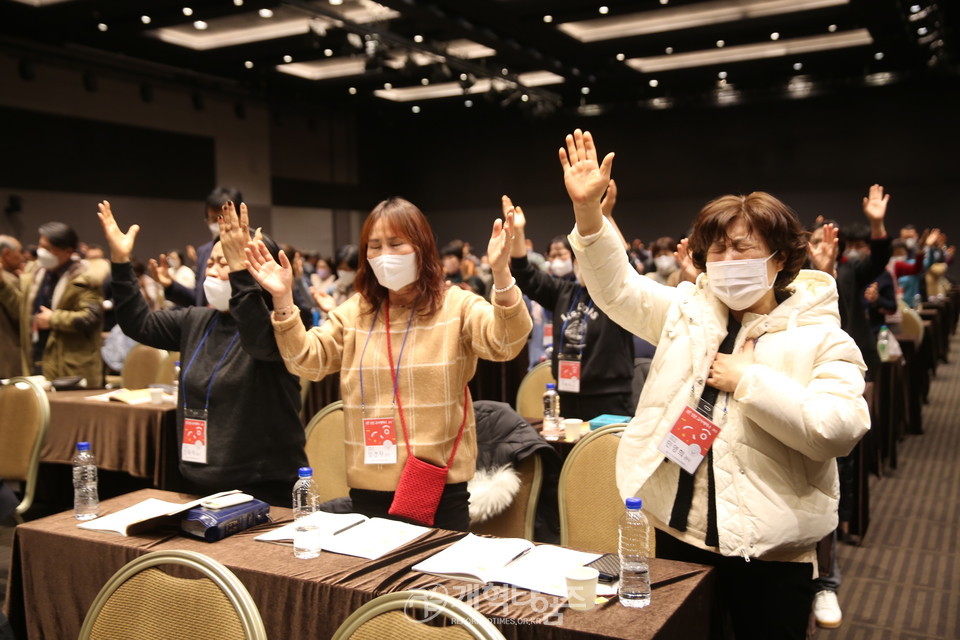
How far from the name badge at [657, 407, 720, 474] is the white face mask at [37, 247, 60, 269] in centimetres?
482

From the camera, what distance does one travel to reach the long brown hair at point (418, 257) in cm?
236

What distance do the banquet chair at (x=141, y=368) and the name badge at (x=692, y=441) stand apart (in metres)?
4.33

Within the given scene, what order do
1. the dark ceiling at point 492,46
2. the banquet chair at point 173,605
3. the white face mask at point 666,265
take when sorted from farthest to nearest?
the dark ceiling at point 492,46, the white face mask at point 666,265, the banquet chair at point 173,605

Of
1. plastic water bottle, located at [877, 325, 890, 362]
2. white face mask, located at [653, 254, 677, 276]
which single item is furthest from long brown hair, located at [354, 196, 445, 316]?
white face mask, located at [653, 254, 677, 276]

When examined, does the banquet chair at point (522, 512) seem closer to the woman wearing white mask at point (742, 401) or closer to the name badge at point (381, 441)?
the name badge at point (381, 441)

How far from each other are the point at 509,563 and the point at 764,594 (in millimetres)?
583

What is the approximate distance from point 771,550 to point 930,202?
53.0 feet

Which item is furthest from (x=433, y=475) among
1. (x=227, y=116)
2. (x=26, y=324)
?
(x=227, y=116)

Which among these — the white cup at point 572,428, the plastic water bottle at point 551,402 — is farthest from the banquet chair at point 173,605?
the plastic water bottle at point 551,402

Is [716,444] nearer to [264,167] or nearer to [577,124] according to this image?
[264,167]

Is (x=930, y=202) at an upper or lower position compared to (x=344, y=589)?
upper

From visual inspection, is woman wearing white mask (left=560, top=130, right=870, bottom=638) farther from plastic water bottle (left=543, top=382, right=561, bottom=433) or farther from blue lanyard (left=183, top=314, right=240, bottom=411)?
plastic water bottle (left=543, top=382, right=561, bottom=433)

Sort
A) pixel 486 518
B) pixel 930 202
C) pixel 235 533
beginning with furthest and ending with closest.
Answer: pixel 930 202 → pixel 486 518 → pixel 235 533

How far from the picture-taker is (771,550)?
1.76 m
